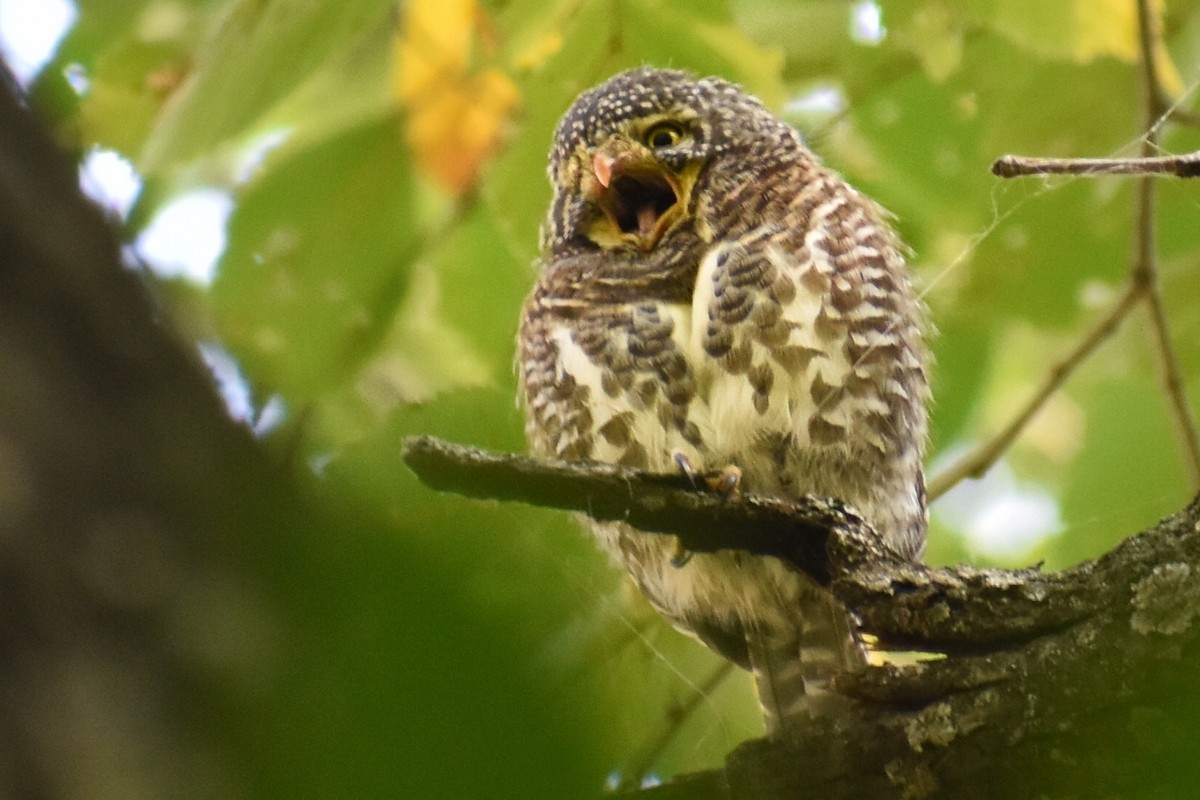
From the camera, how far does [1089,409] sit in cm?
164

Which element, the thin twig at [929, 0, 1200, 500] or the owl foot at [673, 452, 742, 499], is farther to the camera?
the thin twig at [929, 0, 1200, 500]

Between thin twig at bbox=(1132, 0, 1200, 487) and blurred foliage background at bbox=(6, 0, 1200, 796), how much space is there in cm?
4

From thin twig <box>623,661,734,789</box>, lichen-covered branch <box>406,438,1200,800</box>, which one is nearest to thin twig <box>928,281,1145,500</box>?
thin twig <box>623,661,734,789</box>

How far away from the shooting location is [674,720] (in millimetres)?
1161

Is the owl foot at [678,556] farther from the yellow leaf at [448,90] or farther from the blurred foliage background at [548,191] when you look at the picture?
the yellow leaf at [448,90]

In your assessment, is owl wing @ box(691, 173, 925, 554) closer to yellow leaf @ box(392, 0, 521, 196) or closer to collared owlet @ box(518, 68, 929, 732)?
collared owlet @ box(518, 68, 929, 732)

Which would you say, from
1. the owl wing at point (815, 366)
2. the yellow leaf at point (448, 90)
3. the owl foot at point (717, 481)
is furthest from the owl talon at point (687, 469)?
the yellow leaf at point (448, 90)

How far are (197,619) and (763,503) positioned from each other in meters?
0.81

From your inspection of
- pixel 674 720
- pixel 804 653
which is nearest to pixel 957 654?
pixel 674 720

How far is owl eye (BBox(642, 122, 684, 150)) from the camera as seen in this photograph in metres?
1.74

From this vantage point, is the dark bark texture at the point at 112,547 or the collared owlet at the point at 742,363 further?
the collared owlet at the point at 742,363

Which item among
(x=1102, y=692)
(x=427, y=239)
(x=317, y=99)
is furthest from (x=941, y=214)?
(x=1102, y=692)

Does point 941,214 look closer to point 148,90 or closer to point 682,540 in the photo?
point 682,540

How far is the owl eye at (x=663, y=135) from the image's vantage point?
5.71ft
